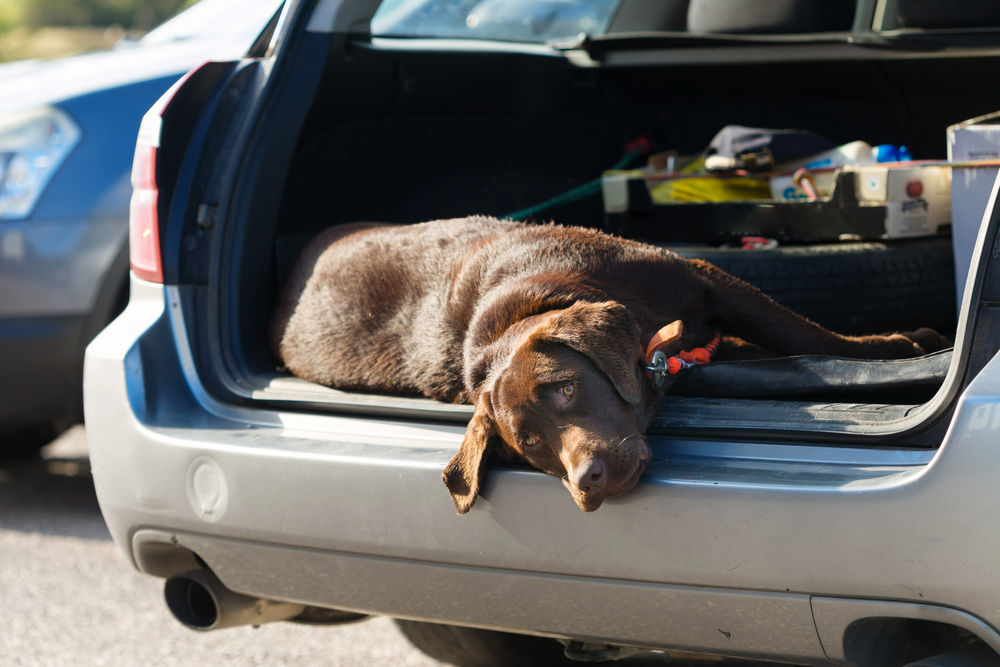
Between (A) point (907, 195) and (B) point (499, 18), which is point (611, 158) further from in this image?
(A) point (907, 195)

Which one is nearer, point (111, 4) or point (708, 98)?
point (708, 98)

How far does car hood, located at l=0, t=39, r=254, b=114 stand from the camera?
4.72 metres

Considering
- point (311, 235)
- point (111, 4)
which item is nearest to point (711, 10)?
point (311, 235)

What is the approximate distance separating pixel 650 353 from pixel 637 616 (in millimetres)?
583

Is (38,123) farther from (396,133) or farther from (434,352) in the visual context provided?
(434,352)

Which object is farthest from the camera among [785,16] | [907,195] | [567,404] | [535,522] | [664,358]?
[785,16]

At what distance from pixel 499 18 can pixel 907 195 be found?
6.46ft

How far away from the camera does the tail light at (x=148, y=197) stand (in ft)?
9.61

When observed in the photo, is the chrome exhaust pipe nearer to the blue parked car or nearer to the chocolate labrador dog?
the chocolate labrador dog

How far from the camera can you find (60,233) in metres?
4.52

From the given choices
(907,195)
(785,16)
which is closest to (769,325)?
(907,195)

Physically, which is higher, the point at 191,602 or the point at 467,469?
the point at 467,469

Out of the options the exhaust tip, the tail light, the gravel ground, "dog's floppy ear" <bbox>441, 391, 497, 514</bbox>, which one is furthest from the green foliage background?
→ "dog's floppy ear" <bbox>441, 391, 497, 514</bbox>

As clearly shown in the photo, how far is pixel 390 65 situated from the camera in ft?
12.4
